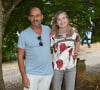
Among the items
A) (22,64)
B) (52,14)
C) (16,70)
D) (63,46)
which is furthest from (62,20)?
(16,70)

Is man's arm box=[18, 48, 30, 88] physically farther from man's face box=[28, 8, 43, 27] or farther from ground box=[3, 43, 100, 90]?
ground box=[3, 43, 100, 90]

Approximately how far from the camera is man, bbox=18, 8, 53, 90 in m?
3.01

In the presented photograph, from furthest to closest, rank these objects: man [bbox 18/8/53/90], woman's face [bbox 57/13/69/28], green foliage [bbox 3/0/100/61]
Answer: green foliage [bbox 3/0/100/61] < woman's face [bbox 57/13/69/28] < man [bbox 18/8/53/90]

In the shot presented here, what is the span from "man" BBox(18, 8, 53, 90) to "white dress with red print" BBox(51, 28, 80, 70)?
15cm

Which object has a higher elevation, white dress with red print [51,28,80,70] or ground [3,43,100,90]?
white dress with red print [51,28,80,70]

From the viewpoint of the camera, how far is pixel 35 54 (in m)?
A: 3.04

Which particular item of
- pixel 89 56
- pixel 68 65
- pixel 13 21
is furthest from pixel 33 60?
pixel 89 56

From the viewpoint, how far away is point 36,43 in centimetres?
303

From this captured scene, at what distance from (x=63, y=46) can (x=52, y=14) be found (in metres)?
3.43

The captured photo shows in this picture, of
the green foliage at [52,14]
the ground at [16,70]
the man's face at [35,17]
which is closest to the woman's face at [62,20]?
the man's face at [35,17]

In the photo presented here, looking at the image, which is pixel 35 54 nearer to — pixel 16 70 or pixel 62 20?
pixel 62 20

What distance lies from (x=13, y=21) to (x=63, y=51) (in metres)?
3.51

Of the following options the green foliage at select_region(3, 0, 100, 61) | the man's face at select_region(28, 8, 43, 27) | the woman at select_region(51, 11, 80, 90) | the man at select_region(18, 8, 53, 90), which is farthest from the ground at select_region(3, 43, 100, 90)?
the man's face at select_region(28, 8, 43, 27)

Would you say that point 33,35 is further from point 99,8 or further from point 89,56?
point 89,56
